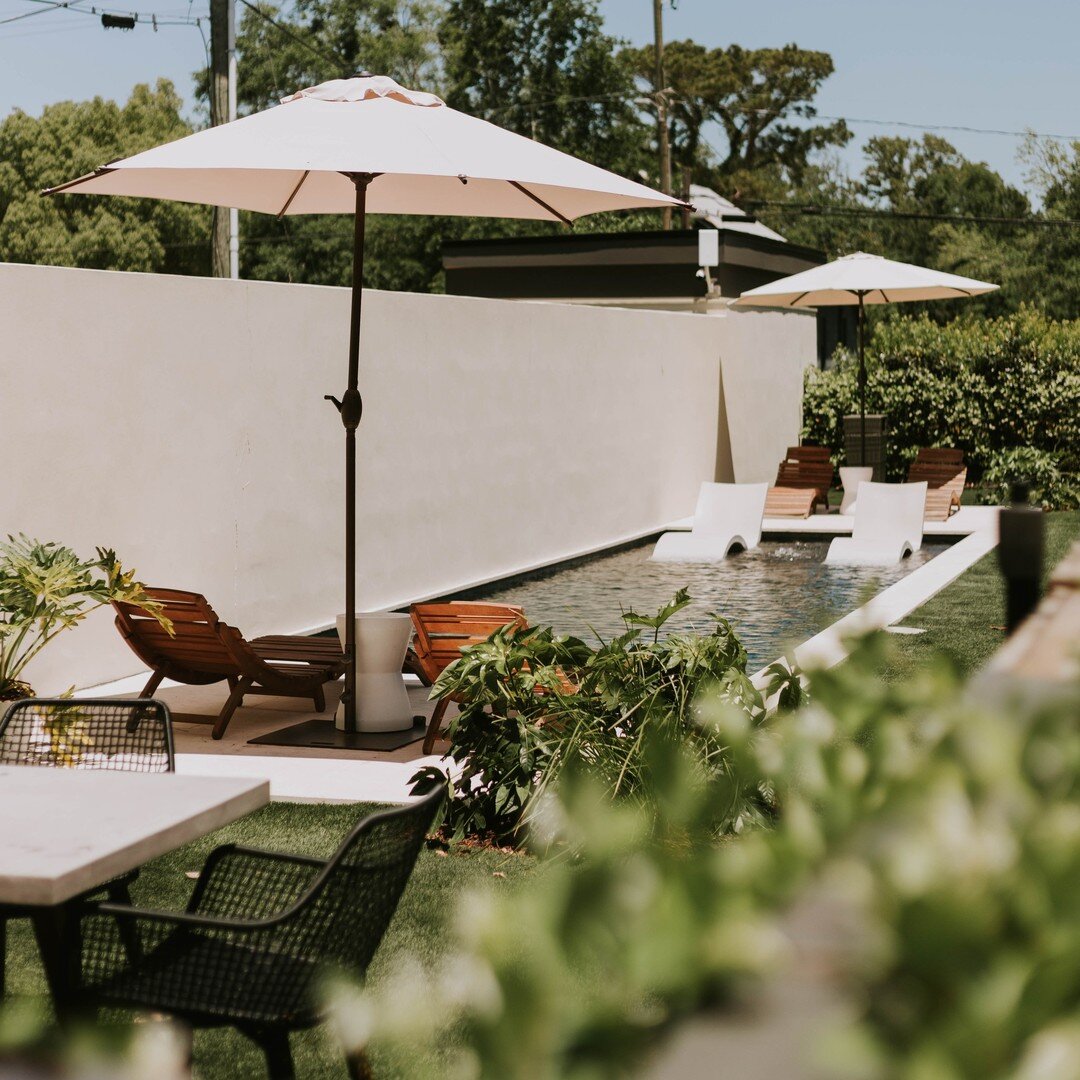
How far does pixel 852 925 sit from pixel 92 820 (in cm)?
258

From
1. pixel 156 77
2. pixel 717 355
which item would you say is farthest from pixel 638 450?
pixel 156 77

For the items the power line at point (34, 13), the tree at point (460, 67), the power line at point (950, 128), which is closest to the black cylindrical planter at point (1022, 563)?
the power line at point (34, 13)

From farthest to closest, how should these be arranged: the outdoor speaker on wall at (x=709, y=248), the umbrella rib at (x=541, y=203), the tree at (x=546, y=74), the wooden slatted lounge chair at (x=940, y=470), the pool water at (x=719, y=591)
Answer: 1. the tree at (x=546, y=74)
2. the outdoor speaker on wall at (x=709, y=248)
3. the wooden slatted lounge chair at (x=940, y=470)
4. the pool water at (x=719, y=591)
5. the umbrella rib at (x=541, y=203)

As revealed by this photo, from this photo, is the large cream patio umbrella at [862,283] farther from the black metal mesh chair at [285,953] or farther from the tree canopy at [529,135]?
the tree canopy at [529,135]

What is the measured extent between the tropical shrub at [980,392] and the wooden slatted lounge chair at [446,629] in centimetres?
1514

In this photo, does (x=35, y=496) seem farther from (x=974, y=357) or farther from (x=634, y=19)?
(x=634, y=19)

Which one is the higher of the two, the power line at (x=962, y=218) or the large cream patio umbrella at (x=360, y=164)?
the power line at (x=962, y=218)

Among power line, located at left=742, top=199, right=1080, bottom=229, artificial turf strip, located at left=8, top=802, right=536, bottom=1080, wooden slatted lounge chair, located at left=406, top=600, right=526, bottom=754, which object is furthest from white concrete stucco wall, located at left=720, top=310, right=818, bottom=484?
power line, located at left=742, top=199, right=1080, bottom=229

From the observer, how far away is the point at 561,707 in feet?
18.6

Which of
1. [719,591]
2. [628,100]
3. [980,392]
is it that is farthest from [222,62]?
[628,100]

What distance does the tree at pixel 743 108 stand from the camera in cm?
Result: 6475

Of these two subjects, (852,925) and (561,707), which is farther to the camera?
(561,707)

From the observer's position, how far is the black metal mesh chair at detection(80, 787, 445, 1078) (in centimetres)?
294

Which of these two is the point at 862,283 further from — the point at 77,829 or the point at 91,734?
the point at 77,829
